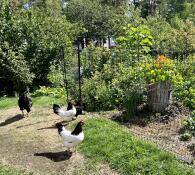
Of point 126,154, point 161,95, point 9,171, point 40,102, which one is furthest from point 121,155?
point 40,102

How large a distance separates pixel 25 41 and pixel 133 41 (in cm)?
571

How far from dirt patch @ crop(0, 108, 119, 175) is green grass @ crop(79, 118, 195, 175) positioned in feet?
0.84

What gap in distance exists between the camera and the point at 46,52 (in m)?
16.4

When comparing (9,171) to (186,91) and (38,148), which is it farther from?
(186,91)

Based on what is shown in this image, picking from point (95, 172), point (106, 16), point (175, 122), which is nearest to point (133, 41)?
point (175, 122)

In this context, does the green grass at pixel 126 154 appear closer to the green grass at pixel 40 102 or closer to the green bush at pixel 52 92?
the green grass at pixel 40 102

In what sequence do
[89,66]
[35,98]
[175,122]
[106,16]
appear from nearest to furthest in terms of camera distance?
[175,122]
[35,98]
[89,66]
[106,16]

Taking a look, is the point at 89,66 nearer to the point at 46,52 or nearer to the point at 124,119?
the point at 46,52

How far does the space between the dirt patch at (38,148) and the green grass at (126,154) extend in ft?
0.84

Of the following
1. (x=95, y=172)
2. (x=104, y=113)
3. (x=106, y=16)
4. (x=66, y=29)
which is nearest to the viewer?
(x=95, y=172)

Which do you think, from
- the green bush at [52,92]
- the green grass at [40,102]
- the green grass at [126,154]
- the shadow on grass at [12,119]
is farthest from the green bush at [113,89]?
the shadow on grass at [12,119]

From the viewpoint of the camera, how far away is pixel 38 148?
826 cm

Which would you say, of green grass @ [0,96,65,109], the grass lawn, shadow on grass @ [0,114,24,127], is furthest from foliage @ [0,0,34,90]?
the grass lawn

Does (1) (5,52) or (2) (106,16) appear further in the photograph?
(2) (106,16)
